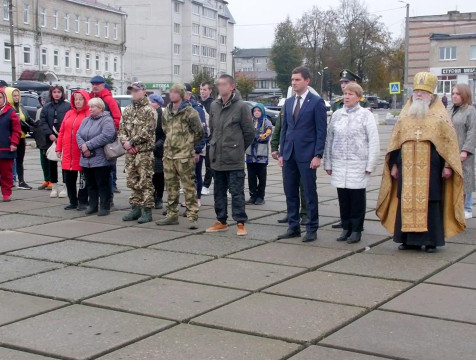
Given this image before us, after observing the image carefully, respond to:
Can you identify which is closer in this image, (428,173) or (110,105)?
(428,173)

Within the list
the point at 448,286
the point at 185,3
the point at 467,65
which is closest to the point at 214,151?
the point at 448,286

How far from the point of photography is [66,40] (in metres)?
74.6

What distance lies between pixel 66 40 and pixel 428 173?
230ft

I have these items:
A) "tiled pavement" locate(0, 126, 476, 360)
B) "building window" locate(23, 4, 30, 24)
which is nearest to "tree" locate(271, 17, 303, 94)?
"building window" locate(23, 4, 30, 24)

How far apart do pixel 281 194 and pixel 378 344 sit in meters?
8.20

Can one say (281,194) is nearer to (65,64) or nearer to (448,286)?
(448,286)

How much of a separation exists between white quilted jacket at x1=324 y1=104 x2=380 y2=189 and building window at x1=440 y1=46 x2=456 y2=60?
242 feet

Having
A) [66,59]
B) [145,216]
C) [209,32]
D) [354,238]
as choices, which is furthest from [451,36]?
[354,238]

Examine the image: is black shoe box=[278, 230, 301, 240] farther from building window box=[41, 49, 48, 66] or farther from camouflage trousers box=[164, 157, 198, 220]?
building window box=[41, 49, 48, 66]

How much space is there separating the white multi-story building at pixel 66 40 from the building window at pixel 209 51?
25.6 meters

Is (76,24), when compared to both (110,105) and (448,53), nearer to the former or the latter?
(448,53)

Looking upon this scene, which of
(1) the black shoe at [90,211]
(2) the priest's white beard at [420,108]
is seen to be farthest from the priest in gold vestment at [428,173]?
(1) the black shoe at [90,211]

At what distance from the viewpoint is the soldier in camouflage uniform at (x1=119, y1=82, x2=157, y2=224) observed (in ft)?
33.2

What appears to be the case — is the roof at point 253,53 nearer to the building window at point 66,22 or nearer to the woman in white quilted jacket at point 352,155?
the building window at point 66,22
